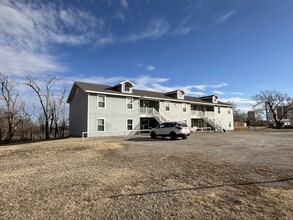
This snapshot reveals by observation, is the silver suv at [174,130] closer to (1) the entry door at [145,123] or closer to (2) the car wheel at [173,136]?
(2) the car wheel at [173,136]

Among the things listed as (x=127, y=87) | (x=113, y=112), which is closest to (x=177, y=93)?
(x=127, y=87)

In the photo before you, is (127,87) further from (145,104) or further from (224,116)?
(224,116)

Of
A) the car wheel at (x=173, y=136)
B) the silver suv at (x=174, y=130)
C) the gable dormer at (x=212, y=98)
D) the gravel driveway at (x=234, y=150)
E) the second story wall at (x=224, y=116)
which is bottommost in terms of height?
the gravel driveway at (x=234, y=150)

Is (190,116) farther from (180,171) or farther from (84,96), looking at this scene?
(180,171)

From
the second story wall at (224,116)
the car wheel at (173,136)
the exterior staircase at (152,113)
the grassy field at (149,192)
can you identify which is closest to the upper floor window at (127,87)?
the exterior staircase at (152,113)

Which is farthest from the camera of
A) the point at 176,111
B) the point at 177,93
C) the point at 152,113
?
the point at 177,93

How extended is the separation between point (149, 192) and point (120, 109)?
1947cm

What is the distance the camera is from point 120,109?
2386 cm

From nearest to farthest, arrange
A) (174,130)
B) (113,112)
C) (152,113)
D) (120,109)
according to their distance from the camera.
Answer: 1. (174,130)
2. (113,112)
3. (120,109)
4. (152,113)

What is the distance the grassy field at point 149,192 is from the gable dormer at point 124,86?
17.7 metres

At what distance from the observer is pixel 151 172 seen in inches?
263

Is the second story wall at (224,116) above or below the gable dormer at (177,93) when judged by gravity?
below

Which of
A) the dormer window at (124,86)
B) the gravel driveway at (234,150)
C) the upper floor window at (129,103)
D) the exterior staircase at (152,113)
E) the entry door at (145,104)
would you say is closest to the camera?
the gravel driveway at (234,150)

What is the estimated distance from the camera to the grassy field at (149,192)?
3.74 metres
